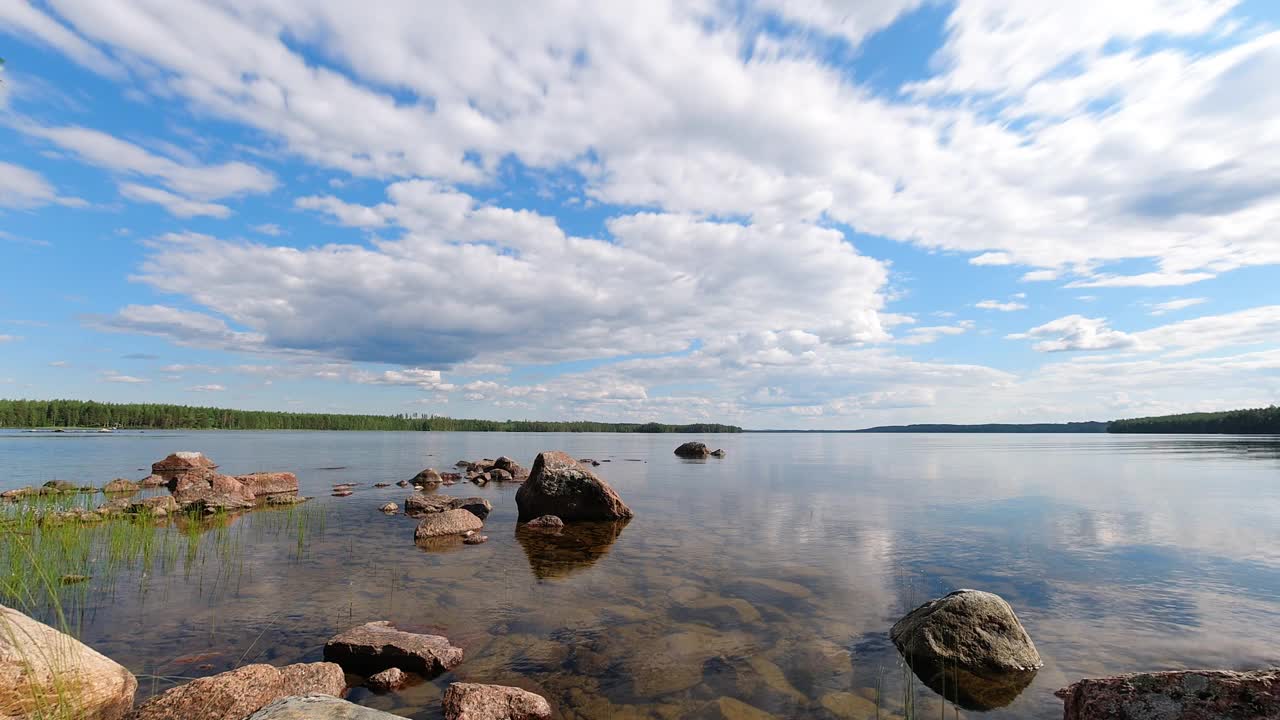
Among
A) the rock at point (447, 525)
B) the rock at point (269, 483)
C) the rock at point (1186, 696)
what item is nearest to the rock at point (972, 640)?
the rock at point (1186, 696)

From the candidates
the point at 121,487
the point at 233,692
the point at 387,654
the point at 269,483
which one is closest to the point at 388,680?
the point at 387,654

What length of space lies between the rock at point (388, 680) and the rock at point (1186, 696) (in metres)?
8.16

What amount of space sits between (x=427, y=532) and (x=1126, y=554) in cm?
2074

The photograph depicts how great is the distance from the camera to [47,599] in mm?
11156

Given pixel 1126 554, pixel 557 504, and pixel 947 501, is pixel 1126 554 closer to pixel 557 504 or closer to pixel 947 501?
pixel 947 501

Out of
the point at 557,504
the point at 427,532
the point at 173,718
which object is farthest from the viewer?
the point at 557,504

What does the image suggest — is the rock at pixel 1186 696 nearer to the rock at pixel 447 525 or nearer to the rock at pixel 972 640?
the rock at pixel 972 640

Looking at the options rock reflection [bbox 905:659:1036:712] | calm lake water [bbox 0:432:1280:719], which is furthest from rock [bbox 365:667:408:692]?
rock reflection [bbox 905:659:1036:712]

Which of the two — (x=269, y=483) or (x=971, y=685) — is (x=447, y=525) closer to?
(x=971, y=685)

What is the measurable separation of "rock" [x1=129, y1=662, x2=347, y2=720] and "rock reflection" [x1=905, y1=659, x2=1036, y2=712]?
8.00m

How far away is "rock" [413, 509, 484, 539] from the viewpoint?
18188mm

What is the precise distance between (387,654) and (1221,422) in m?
206

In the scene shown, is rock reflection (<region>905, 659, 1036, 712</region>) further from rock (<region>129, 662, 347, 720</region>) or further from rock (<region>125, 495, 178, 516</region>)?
rock (<region>125, 495, 178, 516</region>)

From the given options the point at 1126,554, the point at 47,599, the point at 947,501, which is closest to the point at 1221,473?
the point at 947,501
